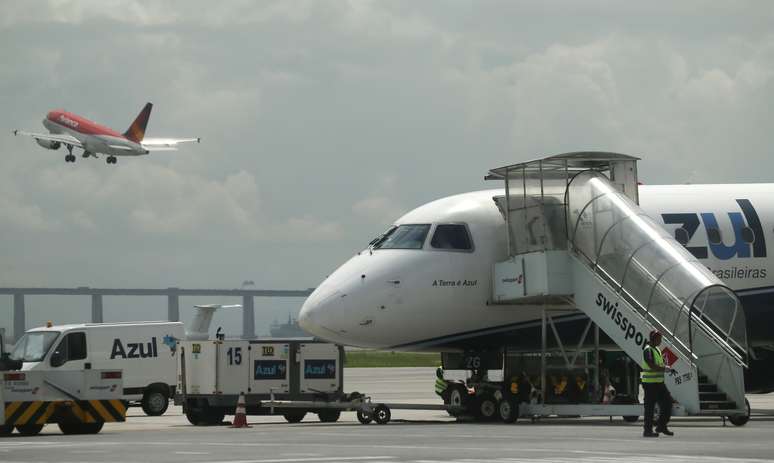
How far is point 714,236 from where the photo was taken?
103ft

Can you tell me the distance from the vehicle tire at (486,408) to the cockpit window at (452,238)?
3.20 metres

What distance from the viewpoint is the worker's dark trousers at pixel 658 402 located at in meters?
23.9

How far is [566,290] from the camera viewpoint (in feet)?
97.7

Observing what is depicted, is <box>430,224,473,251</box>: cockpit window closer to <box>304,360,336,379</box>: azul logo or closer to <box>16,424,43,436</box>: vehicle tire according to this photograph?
<box>304,360,336,379</box>: azul logo

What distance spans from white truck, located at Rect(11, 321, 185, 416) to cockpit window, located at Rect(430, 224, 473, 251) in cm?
1075

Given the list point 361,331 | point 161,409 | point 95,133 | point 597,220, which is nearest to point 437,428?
point 361,331

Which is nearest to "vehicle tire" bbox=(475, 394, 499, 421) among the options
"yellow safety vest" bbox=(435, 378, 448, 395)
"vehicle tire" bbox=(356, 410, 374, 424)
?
"yellow safety vest" bbox=(435, 378, 448, 395)

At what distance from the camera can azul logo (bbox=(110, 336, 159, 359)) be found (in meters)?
38.5

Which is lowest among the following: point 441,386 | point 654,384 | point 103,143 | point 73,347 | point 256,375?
point 654,384

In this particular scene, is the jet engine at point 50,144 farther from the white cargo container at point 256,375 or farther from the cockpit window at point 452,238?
the cockpit window at point 452,238

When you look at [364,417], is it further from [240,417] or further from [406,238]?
[406,238]

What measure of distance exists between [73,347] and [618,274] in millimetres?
15736

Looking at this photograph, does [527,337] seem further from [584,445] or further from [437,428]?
[584,445]

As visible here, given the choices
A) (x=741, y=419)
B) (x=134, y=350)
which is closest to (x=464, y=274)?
(x=741, y=419)
